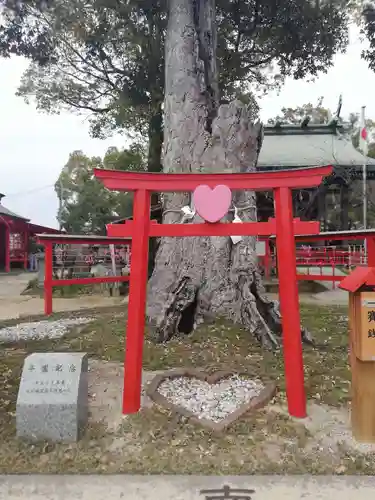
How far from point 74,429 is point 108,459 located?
0.40 meters

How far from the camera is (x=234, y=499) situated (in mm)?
2885

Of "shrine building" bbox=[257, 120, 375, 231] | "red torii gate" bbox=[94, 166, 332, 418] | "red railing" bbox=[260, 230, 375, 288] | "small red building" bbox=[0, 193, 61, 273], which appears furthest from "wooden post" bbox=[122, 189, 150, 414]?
"small red building" bbox=[0, 193, 61, 273]

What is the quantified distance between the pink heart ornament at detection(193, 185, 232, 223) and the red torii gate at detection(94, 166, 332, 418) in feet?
0.28

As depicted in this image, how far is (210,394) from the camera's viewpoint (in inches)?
171

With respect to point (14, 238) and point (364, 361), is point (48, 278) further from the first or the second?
point (14, 238)

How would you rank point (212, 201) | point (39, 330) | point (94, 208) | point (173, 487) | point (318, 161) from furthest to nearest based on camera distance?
point (94, 208) → point (318, 161) → point (39, 330) → point (212, 201) → point (173, 487)

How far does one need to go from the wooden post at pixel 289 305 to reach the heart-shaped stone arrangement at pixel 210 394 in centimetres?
34

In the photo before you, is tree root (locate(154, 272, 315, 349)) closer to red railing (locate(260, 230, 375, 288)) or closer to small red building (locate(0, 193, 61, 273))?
red railing (locate(260, 230, 375, 288))

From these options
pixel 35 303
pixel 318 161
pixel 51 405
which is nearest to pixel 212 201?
pixel 51 405

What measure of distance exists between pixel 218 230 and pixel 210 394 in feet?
5.06

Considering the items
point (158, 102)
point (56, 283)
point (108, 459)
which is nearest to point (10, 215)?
point (158, 102)

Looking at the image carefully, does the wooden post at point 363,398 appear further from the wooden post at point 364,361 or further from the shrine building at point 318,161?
the shrine building at point 318,161

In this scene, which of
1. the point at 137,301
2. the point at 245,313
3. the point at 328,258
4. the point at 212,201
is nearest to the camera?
the point at 212,201

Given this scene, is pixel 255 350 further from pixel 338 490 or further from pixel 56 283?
pixel 56 283
